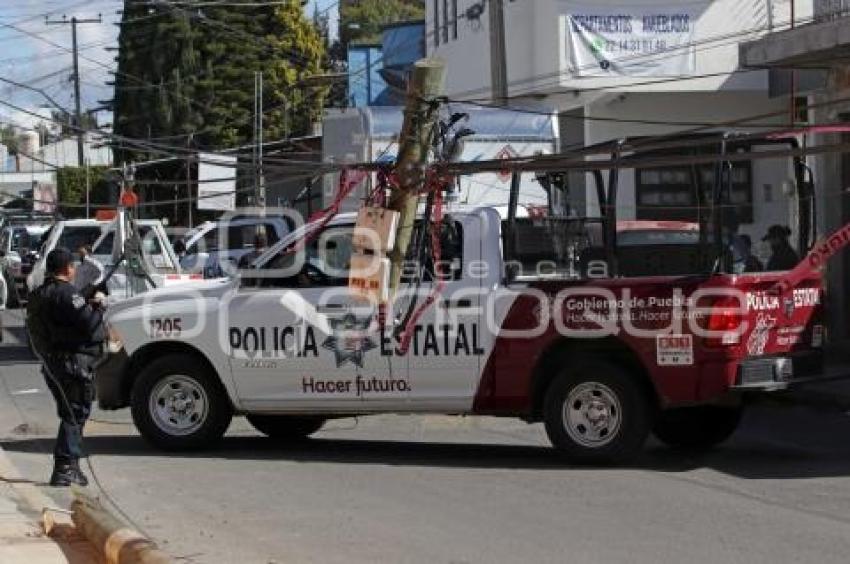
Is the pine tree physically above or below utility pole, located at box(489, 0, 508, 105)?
above

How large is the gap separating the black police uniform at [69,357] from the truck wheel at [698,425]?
4.80 m

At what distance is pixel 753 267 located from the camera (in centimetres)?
999

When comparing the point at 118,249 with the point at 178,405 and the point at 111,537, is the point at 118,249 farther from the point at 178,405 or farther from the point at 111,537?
the point at 111,537

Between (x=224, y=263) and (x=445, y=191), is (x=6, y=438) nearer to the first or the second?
(x=445, y=191)

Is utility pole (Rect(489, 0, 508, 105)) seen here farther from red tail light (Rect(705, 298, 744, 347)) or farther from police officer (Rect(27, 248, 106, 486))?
police officer (Rect(27, 248, 106, 486))

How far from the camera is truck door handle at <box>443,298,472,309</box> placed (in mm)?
10320

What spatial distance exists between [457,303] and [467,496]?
178 cm

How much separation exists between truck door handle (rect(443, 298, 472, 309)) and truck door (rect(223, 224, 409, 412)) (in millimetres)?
605

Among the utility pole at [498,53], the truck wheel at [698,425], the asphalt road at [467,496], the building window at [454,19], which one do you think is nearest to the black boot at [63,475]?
the asphalt road at [467,496]

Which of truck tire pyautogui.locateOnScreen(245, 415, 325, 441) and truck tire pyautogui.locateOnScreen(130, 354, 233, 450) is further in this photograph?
truck tire pyautogui.locateOnScreen(245, 415, 325, 441)

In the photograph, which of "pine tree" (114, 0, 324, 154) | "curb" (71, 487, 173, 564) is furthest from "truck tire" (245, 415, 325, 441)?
"pine tree" (114, 0, 324, 154)

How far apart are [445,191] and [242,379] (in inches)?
93.0

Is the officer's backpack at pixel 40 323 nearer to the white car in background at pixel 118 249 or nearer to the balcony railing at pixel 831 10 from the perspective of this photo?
the white car in background at pixel 118 249

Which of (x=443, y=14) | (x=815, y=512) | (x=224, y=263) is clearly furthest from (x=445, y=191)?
(x=443, y=14)
